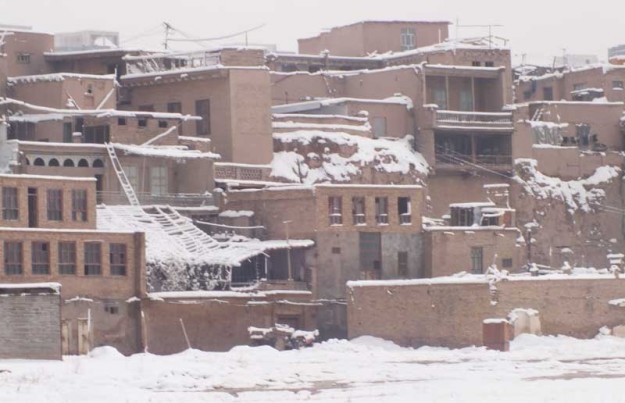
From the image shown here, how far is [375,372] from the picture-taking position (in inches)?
3088

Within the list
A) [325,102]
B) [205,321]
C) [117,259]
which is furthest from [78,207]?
[325,102]

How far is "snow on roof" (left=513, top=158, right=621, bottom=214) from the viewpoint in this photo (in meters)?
107

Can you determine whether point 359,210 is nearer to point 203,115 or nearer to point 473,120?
point 203,115

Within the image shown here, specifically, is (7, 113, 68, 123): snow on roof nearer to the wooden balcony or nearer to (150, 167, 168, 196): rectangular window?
(150, 167, 168, 196): rectangular window

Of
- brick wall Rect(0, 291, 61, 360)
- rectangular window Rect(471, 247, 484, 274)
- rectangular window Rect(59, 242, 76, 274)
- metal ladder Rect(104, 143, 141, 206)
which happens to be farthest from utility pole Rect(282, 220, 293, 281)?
brick wall Rect(0, 291, 61, 360)

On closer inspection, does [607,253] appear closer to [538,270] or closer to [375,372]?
[538,270]

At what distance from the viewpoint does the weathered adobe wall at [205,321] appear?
84.6 m

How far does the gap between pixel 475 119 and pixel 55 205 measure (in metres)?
26.9

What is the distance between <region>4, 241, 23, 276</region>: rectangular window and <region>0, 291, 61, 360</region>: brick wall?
267 cm

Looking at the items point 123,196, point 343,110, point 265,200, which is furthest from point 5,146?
point 343,110

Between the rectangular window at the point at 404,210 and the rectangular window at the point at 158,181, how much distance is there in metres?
9.39

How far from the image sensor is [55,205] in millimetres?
86125

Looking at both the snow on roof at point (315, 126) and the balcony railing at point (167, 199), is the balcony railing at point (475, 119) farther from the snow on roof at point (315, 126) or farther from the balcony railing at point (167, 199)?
the balcony railing at point (167, 199)

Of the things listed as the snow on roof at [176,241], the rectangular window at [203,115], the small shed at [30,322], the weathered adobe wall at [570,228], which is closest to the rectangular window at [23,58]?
the rectangular window at [203,115]
